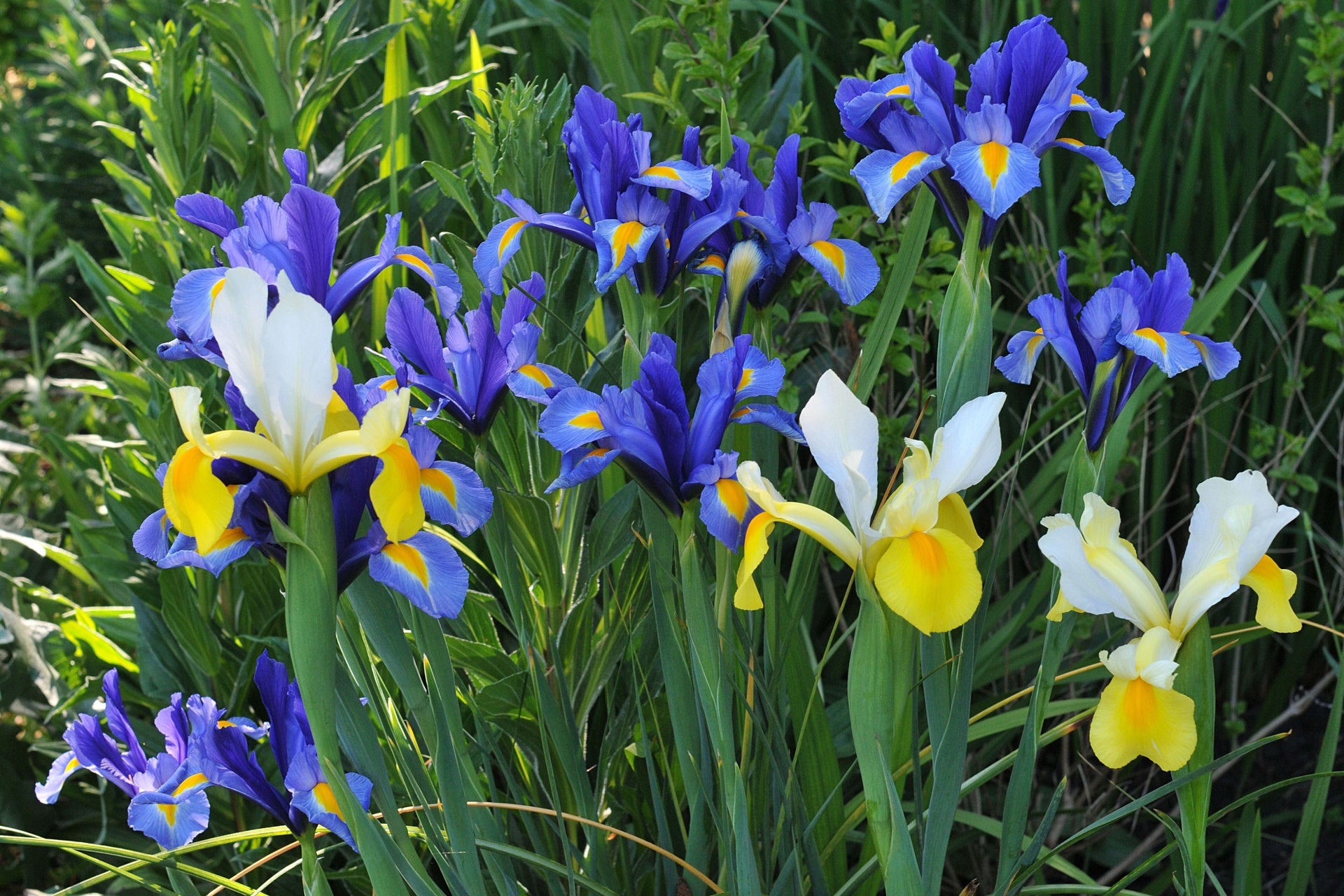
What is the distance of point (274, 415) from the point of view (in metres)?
0.64

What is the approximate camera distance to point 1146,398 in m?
1.46

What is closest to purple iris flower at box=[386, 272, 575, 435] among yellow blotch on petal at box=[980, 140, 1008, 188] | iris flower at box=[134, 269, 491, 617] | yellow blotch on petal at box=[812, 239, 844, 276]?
iris flower at box=[134, 269, 491, 617]

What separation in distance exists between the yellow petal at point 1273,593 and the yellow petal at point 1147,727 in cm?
8

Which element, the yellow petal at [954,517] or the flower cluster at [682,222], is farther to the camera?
the flower cluster at [682,222]

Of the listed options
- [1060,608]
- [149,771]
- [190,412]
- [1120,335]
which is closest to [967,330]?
[1120,335]

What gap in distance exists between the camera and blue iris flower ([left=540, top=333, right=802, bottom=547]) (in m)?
0.73

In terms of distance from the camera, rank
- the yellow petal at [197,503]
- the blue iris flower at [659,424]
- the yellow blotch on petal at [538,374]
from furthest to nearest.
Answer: the yellow blotch on petal at [538,374]
the blue iris flower at [659,424]
the yellow petal at [197,503]

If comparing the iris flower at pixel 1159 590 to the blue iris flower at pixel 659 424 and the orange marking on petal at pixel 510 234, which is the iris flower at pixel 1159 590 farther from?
the orange marking on petal at pixel 510 234

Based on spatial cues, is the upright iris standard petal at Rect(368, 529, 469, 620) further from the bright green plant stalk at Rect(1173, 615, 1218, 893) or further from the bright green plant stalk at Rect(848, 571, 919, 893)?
the bright green plant stalk at Rect(1173, 615, 1218, 893)

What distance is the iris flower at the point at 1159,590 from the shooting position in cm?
65

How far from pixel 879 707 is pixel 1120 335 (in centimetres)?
32

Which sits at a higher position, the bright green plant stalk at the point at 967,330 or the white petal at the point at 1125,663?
the bright green plant stalk at the point at 967,330

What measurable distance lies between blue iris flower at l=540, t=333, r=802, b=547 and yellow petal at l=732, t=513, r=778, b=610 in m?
0.03

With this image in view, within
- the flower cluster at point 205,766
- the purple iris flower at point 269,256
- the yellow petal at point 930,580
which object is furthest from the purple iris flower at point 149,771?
the yellow petal at point 930,580
